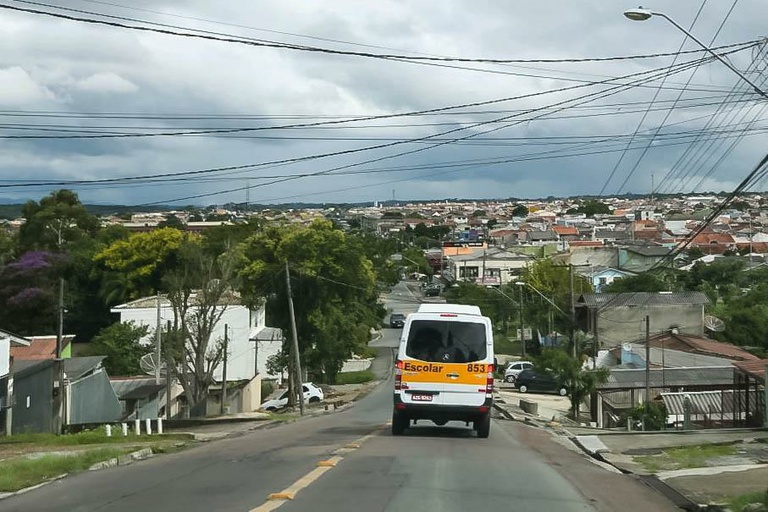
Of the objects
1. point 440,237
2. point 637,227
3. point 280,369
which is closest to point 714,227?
point 637,227

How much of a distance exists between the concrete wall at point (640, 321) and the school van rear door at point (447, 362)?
45.9 meters

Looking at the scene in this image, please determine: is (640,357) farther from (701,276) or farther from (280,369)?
(701,276)

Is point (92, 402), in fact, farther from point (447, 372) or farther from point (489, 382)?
point (489, 382)

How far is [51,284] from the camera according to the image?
217ft

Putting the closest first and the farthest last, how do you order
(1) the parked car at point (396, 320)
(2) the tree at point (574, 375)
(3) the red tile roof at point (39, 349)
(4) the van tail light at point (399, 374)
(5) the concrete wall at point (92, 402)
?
1. (4) the van tail light at point (399, 374)
2. (5) the concrete wall at point (92, 402)
3. (2) the tree at point (574, 375)
4. (3) the red tile roof at point (39, 349)
5. (1) the parked car at point (396, 320)

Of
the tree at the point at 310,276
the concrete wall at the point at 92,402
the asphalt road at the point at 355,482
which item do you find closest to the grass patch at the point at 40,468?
the asphalt road at the point at 355,482

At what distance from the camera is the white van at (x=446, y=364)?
18922mm

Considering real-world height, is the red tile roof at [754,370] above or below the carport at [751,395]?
above

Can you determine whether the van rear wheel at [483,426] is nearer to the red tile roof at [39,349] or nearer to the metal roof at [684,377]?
the metal roof at [684,377]

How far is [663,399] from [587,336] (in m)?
26.2

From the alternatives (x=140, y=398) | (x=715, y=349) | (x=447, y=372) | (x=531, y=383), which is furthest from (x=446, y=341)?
(x=531, y=383)

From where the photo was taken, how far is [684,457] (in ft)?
52.4

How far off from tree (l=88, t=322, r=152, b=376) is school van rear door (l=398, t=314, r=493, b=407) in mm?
38955

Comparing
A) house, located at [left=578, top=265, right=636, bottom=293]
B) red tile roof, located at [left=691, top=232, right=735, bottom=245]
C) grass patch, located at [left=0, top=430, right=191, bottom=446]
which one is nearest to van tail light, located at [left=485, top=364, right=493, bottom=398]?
grass patch, located at [left=0, top=430, right=191, bottom=446]
